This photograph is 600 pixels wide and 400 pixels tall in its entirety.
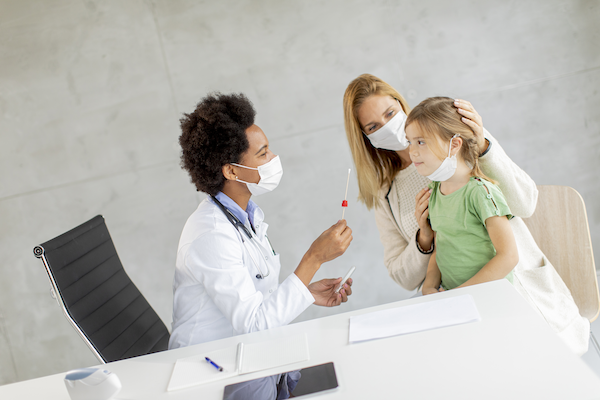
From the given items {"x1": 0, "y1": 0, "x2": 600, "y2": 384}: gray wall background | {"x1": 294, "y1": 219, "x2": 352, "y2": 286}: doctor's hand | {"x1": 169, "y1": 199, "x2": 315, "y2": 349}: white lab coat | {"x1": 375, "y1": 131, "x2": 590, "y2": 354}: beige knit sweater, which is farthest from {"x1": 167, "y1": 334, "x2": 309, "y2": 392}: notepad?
{"x1": 0, "y1": 0, "x2": 600, "y2": 384}: gray wall background

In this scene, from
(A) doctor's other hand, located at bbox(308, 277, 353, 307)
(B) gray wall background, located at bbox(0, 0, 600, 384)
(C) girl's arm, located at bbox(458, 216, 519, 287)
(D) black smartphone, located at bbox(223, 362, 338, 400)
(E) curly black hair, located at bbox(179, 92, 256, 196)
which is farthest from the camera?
(B) gray wall background, located at bbox(0, 0, 600, 384)

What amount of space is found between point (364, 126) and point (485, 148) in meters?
0.49

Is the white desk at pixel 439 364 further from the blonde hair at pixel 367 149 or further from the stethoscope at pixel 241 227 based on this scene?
the blonde hair at pixel 367 149

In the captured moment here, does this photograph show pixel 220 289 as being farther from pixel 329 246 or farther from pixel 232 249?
pixel 329 246

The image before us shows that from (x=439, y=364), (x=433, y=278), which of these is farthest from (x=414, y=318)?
(x=433, y=278)

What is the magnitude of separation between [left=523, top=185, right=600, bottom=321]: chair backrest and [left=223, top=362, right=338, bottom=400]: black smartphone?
116 cm

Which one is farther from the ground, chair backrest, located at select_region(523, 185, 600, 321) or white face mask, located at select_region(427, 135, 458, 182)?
white face mask, located at select_region(427, 135, 458, 182)

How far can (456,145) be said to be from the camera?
4.93 feet

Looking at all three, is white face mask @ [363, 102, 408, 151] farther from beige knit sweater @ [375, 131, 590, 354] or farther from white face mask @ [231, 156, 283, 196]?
white face mask @ [231, 156, 283, 196]

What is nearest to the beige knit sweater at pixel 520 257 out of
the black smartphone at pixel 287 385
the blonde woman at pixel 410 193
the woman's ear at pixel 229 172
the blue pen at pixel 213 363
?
the blonde woman at pixel 410 193

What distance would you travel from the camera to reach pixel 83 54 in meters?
2.76

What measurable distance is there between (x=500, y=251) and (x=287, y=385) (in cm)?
80

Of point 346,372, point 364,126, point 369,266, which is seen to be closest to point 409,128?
point 364,126

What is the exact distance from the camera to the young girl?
Answer: 143cm
